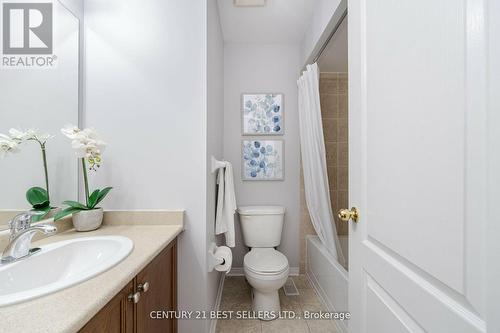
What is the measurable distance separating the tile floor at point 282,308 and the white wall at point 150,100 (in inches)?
31.5

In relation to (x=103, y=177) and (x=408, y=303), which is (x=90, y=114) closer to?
(x=103, y=177)

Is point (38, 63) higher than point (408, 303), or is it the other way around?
point (38, 63)

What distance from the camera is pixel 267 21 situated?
2.01 meters

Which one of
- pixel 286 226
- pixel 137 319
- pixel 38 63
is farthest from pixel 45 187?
pixel 286 226

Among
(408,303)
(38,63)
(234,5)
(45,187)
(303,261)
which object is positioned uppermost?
(234,5)

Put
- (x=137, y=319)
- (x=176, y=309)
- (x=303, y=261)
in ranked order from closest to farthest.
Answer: (x=137, y=319)
(x=176, y=309)
(x=303, y=261)

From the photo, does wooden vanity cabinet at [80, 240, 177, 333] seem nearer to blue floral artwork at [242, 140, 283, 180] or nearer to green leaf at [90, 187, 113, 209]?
green leaf at [90, 187, 113, 209]

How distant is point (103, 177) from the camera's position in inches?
51.1

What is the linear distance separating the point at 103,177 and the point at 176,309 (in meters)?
0.86

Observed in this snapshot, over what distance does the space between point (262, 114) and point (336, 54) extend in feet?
2.83

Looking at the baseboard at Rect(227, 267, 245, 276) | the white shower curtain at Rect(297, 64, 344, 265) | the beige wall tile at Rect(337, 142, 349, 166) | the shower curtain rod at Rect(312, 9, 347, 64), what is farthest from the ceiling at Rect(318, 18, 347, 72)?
the baseboard at Rect(227, 267, 245, 276)

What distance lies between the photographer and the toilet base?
66.1 inches

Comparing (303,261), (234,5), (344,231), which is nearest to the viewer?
(234,5)

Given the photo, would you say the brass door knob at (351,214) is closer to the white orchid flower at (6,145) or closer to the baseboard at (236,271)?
the white orchid flower at (6,145)
